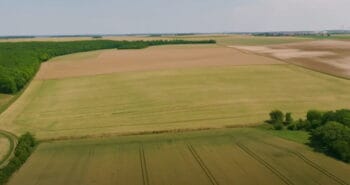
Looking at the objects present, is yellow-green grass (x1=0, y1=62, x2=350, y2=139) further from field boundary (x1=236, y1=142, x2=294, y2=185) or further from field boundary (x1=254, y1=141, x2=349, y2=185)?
field boundary (x1=254, y1=141, x2=349, y2=185)

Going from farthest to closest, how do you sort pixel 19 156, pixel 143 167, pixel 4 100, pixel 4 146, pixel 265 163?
1. pixel 4 100
2. pixel 4 146
3. pixel 19 156
4. pixel 265 163
5. pixel 143 167

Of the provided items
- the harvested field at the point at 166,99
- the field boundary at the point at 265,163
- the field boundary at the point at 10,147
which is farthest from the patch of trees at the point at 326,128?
the field boundary at the point at 10,147

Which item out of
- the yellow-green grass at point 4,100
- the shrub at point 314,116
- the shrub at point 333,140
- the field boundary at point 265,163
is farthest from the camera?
the yellow-green grass at point 4,100

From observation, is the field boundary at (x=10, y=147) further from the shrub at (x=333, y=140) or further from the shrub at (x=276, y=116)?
the shrub at (x=333, y=140)

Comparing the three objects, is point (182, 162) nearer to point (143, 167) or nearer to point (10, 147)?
point (143, 167)

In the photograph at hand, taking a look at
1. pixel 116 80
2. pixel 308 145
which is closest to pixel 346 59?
pixel 116 80

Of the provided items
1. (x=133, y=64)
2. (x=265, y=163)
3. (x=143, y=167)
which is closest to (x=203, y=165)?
(x=143, y=167)
